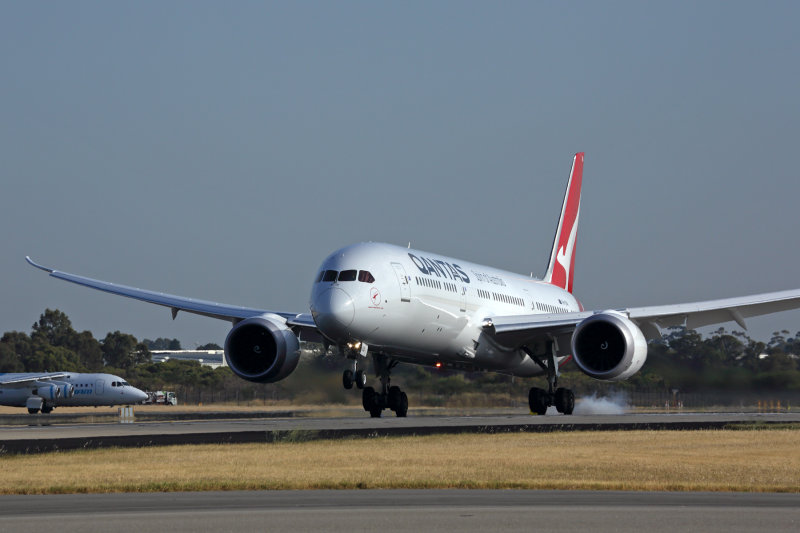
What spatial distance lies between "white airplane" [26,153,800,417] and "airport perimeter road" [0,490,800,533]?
58.3ft

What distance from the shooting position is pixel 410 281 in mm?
36500

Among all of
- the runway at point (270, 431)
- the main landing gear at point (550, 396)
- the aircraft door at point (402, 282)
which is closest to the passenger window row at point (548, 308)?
the main landing gear at point (550, 396)

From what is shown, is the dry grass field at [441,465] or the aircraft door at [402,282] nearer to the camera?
the dry grass field at [441,465]

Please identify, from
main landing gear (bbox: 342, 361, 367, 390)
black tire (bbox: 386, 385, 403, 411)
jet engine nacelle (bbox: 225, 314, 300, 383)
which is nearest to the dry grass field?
main landing gear (bbox: 342, 361, 367, 390)

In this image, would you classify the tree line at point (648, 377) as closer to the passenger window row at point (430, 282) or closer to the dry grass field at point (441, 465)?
the passenger window row at point (430, 282)

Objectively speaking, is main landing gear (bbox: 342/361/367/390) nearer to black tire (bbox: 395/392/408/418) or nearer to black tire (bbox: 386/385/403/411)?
black tire (bbox: 386/385/403/411)

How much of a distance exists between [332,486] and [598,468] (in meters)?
5.28

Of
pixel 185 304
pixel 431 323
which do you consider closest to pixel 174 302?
pixel 185 304

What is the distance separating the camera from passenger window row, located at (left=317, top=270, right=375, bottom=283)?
113 ft

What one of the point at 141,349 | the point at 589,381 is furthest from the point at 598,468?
the point at 141,349

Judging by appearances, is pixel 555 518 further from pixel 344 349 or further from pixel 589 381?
pixel 589 381

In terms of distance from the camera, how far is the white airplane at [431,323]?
34656 mm

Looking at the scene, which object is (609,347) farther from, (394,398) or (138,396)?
(138,396)

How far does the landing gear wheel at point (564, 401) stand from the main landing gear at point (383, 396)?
19.3 feet
